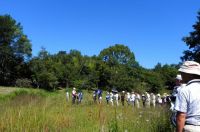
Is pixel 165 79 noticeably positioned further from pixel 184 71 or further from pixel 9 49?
pixel 184 71

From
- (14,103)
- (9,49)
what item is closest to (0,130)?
(14,103)

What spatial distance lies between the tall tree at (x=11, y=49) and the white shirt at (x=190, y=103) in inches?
3888

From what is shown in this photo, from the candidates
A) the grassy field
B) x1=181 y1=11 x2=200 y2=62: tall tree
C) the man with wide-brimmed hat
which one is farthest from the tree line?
the man with wide-brimmed hat

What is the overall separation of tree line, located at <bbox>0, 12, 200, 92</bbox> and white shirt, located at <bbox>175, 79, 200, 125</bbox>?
7598cm

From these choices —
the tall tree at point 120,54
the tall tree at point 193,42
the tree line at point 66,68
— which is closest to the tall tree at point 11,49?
the tree line at point 66,68

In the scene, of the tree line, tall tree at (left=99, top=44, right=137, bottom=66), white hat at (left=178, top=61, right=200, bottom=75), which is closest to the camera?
white hat at (left=178, top=61, right=200, bottom=75)

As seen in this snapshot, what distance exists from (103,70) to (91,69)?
334 cm

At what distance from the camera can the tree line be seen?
311ft

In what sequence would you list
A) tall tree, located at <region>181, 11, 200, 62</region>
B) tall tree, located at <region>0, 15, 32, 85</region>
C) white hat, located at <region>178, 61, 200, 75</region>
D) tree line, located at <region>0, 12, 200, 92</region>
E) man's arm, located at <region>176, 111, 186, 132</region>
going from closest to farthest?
man's arm, located at <region>176, 111, 186, 132</region>, white hat, located at <region>178, 61, 200, 75</region>, tall tree, located at <region>181, 11, 200, 62</region>, tree line, located at <region>0, 12, 200, 92</region>, tall tree, located at <region>0, 15, 32, 85</region>

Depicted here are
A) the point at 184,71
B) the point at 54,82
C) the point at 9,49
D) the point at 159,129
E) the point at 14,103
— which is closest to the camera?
the point at 184,71

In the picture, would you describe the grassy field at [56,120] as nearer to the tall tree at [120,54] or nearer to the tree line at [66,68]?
the tree line at [66,68]

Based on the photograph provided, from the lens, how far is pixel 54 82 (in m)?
89.4

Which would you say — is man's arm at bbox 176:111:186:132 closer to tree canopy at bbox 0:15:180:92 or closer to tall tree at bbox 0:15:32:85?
tree canopy at bbox 0:15:180:92

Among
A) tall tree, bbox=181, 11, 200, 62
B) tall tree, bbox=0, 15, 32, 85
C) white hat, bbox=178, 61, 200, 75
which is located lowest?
white hat, bbox=178, 61, 200, 75
